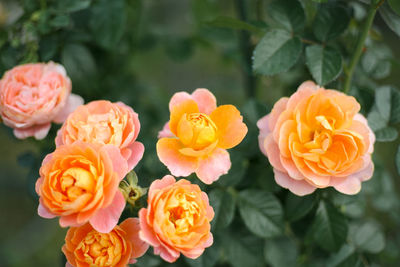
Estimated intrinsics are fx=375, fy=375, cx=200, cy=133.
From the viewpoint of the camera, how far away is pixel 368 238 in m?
0.90

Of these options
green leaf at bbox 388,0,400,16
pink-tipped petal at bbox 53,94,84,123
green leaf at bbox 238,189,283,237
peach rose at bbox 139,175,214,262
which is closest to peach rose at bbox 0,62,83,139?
pink-tipped petal at bbox 53,94,84,123

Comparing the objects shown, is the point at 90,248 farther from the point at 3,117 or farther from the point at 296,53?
the point at 296,53

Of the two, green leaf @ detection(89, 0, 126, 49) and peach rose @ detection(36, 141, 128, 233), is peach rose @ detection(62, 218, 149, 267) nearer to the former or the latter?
peach rose @ detection(36, 141, 128, 233)

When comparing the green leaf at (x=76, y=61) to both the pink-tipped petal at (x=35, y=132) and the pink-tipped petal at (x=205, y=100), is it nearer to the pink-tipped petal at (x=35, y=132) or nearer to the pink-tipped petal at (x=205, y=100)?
the pink-tipped petal at (x=35, y=132)

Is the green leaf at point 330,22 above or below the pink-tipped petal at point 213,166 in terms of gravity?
above

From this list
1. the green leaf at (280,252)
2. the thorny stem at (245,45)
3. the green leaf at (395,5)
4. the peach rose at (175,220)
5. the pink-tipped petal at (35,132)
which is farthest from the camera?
the thorny stem at (245,45)

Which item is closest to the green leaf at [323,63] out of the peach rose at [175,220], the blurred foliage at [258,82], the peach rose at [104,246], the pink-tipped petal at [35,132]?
the blurred foliage at [258,82]

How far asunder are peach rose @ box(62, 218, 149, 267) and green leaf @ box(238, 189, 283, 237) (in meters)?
0.25

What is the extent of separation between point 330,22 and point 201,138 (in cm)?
39

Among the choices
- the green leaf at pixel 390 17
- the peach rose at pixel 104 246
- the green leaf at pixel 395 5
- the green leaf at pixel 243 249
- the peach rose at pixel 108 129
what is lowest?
the green leaf at pixel 243 249

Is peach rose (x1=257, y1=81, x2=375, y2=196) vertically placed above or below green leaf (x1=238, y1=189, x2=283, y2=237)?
above

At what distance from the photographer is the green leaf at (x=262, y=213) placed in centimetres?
77

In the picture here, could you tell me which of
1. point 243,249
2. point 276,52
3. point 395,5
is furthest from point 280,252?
point 395,5

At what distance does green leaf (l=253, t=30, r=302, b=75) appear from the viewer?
2.41ft
